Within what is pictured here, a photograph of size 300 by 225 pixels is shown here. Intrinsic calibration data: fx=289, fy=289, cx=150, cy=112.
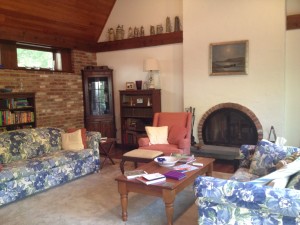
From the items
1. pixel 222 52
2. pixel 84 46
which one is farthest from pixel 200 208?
pixel 84 46

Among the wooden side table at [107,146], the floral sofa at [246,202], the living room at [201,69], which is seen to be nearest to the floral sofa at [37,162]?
the wooden side table at [107,146]

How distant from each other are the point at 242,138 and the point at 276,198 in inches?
149

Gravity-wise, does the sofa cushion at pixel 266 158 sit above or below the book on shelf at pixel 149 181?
above

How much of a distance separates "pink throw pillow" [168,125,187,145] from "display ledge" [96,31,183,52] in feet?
7.10

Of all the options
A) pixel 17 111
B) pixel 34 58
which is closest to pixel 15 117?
pixel 17 111

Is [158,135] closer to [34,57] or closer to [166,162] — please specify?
[166,162]

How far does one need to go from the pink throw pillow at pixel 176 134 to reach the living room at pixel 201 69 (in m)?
1.02

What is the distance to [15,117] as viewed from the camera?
5414 mm

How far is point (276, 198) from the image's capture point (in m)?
1.97

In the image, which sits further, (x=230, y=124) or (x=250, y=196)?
(x=230, y=124)

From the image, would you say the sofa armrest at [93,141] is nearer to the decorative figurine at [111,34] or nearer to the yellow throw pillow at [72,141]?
the yellow throw pillow at [72,141]

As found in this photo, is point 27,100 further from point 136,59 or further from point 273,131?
point 273,131

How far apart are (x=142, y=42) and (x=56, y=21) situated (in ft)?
6.27

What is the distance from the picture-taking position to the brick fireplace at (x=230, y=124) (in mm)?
5402
